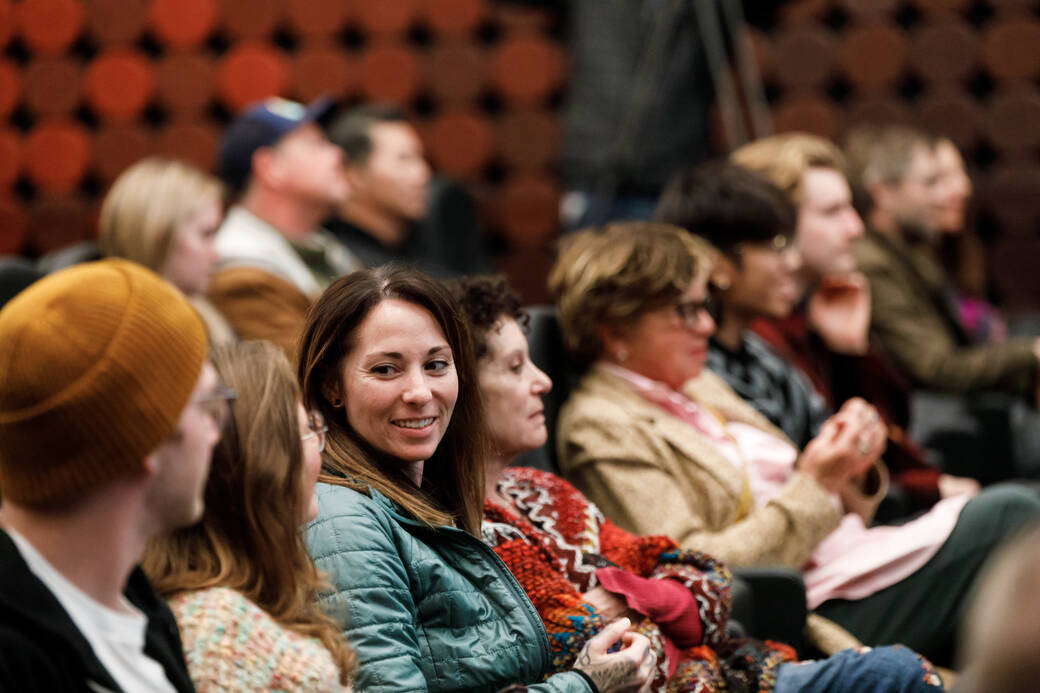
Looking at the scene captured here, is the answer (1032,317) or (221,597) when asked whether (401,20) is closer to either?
(1032,317)

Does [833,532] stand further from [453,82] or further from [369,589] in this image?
[453,82]

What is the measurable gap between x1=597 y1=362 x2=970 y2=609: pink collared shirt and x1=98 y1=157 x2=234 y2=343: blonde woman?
0.86 m

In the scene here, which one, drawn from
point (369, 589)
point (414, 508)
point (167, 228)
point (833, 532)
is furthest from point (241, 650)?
point (167, 228)

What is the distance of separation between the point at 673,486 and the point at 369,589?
0.67 m

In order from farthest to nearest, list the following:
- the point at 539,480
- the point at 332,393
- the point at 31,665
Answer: the point at 539,480, the point at 332,393, the point at 31,665

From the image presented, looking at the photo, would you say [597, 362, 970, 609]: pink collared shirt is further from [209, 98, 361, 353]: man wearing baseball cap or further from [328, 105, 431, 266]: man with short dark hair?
[328, 105, 431, 266]: man with short dark hair

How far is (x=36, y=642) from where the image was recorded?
898 millimetres

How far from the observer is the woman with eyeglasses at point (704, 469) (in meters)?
1.81

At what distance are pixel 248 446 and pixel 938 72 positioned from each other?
3265 millimetres

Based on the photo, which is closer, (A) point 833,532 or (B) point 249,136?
(A) point 833,532

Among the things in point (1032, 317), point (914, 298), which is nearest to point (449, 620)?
point (914, 298)

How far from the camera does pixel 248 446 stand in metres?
1.14

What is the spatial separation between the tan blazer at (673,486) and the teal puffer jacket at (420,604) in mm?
461

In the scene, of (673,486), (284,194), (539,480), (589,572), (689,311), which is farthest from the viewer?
(284,194)
